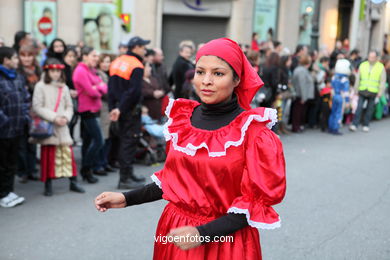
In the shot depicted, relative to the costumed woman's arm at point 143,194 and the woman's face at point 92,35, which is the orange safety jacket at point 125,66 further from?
the woman's face at point 92,35

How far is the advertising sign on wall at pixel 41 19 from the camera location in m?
15.6

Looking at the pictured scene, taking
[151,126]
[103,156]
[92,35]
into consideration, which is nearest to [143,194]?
[103,156]

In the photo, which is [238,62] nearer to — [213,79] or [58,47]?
[213,79]

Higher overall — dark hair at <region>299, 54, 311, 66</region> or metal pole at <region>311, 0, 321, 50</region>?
metal pole at <region>311, 0, 321, 50</region>

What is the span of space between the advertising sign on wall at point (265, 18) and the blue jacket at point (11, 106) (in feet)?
50.3

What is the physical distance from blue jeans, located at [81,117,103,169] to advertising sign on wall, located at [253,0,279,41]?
46.6 feet

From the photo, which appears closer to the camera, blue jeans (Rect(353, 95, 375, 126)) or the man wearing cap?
the man wearing cap

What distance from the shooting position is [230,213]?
7.99 ft

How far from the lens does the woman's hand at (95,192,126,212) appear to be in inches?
109

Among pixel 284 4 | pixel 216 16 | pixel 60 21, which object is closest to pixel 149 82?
pixel 60 21

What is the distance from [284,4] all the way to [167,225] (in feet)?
65.0

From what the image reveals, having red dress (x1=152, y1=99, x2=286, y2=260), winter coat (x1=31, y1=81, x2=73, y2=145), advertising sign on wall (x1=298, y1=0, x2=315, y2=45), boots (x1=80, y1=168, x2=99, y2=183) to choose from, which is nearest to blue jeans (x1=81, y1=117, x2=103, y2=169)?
boots (x1=80, y1=168, x2=99, y2=183)

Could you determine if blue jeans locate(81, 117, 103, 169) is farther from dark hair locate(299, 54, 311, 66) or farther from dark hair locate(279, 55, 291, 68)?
dark hair locate(299, 54, 311, 66)

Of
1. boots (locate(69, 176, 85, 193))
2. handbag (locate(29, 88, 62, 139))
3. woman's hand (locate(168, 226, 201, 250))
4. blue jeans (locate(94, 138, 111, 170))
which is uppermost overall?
woman's hand (locate(168, 226, 201, 250))
